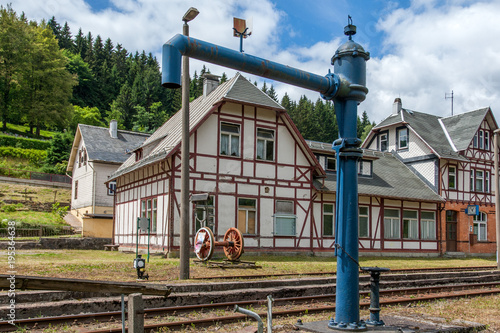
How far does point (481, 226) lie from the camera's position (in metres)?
35.8

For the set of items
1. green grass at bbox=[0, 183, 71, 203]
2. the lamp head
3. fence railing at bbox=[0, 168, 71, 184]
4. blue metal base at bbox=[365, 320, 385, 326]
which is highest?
the lamp head

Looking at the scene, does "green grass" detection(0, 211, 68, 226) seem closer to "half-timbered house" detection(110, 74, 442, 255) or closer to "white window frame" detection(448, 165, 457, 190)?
"half-timbered house" detection(110, 74, 442, 255)

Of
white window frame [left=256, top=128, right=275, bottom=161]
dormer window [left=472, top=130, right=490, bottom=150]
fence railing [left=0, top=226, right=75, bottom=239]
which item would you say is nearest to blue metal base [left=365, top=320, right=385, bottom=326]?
white window frame [left=256, top=128, right=275, bottom=161]

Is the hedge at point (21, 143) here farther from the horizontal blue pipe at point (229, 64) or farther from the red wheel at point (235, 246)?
the horizontal blue pipe at point (229, 64)

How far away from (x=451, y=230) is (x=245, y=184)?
17823mm

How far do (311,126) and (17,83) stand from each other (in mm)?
49969

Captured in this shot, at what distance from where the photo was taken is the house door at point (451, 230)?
33781 millimetres

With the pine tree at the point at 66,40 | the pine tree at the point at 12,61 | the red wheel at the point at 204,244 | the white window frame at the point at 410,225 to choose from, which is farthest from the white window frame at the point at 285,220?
the pine tree at the point at 66,40

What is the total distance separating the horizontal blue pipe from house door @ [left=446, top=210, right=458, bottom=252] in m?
29.9

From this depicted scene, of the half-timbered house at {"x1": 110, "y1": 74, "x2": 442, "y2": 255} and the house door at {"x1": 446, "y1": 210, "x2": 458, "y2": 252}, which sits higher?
the half-timbered house at {"x1": 110, "y1": 74, "x2": 442, "y2": 255}

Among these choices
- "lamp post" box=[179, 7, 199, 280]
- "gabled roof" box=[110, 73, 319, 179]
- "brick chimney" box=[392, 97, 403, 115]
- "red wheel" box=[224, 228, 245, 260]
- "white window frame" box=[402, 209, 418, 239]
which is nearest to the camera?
"lamp post" box=[179, 7, 199, 280]

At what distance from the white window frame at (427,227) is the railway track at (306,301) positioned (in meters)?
12.5

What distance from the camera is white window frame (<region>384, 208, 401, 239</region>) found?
30.0m

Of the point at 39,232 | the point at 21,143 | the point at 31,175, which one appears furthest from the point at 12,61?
the point at 39,232
